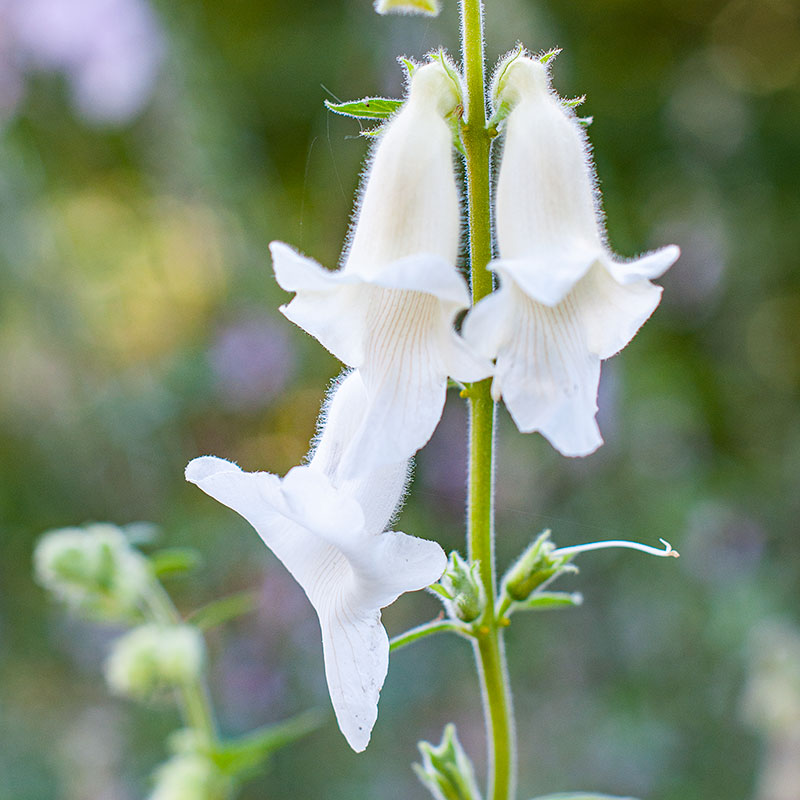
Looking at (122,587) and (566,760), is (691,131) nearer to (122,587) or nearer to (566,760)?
(566,760)

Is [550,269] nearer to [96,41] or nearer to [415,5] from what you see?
[415,5]

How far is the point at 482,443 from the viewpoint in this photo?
26.2 inches

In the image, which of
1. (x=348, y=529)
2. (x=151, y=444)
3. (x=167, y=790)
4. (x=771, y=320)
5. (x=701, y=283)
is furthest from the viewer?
(x=771, y=320)

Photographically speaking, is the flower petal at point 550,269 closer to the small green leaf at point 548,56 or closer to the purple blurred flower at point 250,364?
the small green leaf at point 548,56

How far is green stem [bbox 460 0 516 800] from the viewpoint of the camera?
633mm

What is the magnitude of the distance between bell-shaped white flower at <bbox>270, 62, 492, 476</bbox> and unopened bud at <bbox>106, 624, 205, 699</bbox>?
0.58 m

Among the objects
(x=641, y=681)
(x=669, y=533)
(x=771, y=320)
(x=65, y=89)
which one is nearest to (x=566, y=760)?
(x=641, y=681)

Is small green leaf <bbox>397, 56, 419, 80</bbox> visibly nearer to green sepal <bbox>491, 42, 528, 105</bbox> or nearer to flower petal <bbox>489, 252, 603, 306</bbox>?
green sepal <bbox>491, 42, 528, 105</bbox>

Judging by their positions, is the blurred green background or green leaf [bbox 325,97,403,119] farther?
the blurred green background

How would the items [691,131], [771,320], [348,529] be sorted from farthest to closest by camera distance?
[771,320]
[691,131]
[348,529]

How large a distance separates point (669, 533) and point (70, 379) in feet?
5.08

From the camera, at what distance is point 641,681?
212cm

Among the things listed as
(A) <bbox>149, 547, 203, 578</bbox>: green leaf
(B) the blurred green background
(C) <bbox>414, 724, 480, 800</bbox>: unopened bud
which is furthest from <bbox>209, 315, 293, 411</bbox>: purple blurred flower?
(C) <bbox>414, 724, 480, 800</bbox>: unopened bud

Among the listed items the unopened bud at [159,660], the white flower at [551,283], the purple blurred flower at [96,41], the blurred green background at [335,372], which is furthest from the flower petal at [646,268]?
the purple blurred flower at [96,41]
